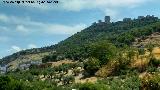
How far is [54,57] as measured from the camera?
186 m

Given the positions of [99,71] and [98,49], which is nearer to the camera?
[99,71]

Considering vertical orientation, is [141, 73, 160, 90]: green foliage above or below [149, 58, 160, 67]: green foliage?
below

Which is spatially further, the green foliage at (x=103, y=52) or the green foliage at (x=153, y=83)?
the green foliage at (x=103, y=52)

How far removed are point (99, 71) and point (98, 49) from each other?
8.41 m

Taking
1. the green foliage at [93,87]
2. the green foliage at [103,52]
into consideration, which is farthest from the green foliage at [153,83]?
the green foliage at [103,52]

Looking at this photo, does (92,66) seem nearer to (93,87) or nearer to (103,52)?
(103,52)

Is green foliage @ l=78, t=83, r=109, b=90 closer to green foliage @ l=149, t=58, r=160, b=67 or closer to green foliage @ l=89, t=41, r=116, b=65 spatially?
green foliage @ l=149, t=58, r=160, b=67

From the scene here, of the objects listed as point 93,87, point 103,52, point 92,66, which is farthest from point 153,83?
point 103,52

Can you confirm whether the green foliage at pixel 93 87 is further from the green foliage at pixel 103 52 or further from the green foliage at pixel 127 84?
the green foliage at pixel 103 52

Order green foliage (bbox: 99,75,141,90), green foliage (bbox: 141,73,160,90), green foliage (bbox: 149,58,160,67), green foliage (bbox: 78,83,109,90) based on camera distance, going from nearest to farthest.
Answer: green foliage (bbox: 141,73,160,90), green foliage (bbox: 78,83,109,90), green foliage (bbox: 99,75,141,90), green foliage (bbox: 149,58,160,67)

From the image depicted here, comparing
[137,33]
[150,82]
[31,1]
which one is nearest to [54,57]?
[137,33]

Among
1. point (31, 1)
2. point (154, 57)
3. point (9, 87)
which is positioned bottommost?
point (9, 87)

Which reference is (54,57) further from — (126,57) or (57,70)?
(126,57)

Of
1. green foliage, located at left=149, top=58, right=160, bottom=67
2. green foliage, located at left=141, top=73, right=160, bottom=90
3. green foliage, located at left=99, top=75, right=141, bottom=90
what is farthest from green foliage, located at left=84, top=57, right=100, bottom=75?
green foliage, located at left=141, top=73, right=160, bottom=90
